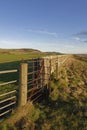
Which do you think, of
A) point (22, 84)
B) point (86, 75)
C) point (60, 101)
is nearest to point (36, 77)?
point (60, 101)

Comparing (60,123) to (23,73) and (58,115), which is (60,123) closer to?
(58,115)

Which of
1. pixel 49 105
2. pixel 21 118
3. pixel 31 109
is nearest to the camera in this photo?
pixel 21 118

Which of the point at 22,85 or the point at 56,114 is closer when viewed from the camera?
the point at 22,85

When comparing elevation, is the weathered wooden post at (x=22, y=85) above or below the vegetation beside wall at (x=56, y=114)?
above

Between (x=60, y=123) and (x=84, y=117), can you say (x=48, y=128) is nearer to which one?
(x=60, y=123)

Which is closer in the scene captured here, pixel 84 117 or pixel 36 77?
pixel 84 117

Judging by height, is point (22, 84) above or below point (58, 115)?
above

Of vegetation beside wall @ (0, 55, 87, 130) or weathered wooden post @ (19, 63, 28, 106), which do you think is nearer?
vegetation beside wall @ (0, 55, 87, 130)

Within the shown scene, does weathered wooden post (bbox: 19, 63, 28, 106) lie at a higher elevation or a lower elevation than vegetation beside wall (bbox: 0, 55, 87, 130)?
higher

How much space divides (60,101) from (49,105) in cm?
68

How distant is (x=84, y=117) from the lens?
1109 centimetres

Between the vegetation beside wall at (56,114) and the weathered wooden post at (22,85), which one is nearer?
the vegetation beside wall at (56,114)

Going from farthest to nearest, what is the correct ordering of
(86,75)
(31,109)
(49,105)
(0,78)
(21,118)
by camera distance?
(86,75), (0,78), (49,105), (31,109), (21,118)

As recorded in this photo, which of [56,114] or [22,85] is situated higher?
[22,85]
